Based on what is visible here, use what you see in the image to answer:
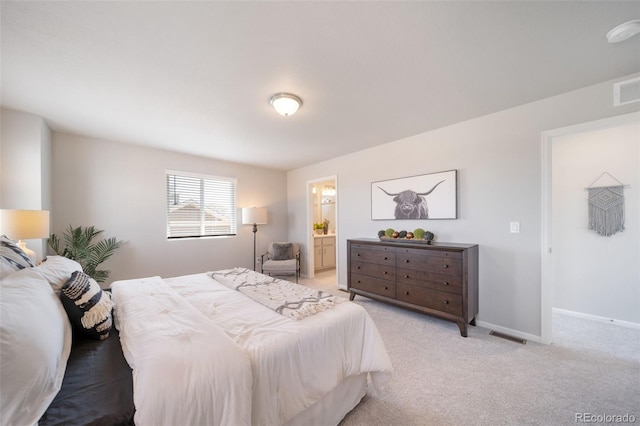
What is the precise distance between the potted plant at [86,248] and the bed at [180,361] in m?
1.76

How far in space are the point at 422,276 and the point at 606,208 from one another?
236 cm

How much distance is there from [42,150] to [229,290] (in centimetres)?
286

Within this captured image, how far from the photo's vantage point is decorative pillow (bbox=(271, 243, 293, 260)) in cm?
506

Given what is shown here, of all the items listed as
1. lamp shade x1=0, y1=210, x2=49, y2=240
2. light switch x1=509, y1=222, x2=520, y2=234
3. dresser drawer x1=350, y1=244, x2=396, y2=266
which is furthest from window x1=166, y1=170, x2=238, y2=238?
light switch x1=509, y1=222, x2=520, y2=234

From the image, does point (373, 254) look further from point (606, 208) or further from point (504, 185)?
point (606, 208)

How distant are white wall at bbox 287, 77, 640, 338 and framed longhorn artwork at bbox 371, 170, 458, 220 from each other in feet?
0.31

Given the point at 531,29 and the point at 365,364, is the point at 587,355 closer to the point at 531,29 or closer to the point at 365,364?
the point at 365,364

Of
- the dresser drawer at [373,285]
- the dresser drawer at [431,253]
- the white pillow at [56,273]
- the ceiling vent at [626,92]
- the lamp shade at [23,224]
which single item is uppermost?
the ceiling vent at [626,92]

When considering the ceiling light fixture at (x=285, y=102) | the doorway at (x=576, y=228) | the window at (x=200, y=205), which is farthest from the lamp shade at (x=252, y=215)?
the doorway at (x=576, y=228)

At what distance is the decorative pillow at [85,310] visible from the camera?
1377 millimetres

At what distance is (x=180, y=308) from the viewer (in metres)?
1.62

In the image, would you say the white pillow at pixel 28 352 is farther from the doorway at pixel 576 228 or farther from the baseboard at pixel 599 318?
the baseboard at pixel 599 318

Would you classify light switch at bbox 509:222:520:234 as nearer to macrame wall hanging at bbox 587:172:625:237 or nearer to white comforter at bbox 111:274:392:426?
macrame wall hanging at bbox 587:172:625:237

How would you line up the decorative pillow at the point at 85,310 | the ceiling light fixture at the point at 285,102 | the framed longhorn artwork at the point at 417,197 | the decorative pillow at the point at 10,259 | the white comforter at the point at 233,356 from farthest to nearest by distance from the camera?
the framed longhorn artwork at the point at 417,197, the ceiling light fixture at the point at 285,102, the decorative pillow at the point at 85,310, the decorative pillow at the point at 10,259, the white comforter at the point at 233,356
